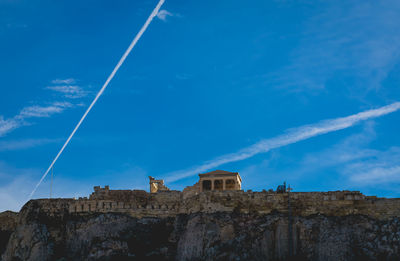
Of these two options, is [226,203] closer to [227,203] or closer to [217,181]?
[227,203]

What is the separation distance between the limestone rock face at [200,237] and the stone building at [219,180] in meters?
12.9

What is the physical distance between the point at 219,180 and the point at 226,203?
14648 mm

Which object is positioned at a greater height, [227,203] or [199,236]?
[227,203]

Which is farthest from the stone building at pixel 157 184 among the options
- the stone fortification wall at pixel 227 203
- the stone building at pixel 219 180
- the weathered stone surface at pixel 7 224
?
the weathered stone surface at pixel 7 224

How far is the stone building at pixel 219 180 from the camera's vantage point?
227ft

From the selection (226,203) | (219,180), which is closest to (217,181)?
(219,180)

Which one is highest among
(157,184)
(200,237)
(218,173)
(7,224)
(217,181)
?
(218,173)

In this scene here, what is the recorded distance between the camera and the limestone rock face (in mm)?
49906

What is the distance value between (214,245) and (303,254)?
273 inches

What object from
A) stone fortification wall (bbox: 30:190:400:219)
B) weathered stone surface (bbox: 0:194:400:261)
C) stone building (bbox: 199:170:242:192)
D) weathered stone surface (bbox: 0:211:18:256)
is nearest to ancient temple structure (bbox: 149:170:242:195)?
stone building (bbox: 199:170:242:192)

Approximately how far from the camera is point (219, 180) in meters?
69.6

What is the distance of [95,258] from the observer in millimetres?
53094

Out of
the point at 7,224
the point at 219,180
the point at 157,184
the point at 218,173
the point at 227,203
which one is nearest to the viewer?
the point at 227,203

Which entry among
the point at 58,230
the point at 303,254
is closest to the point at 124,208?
the point at 58,230
